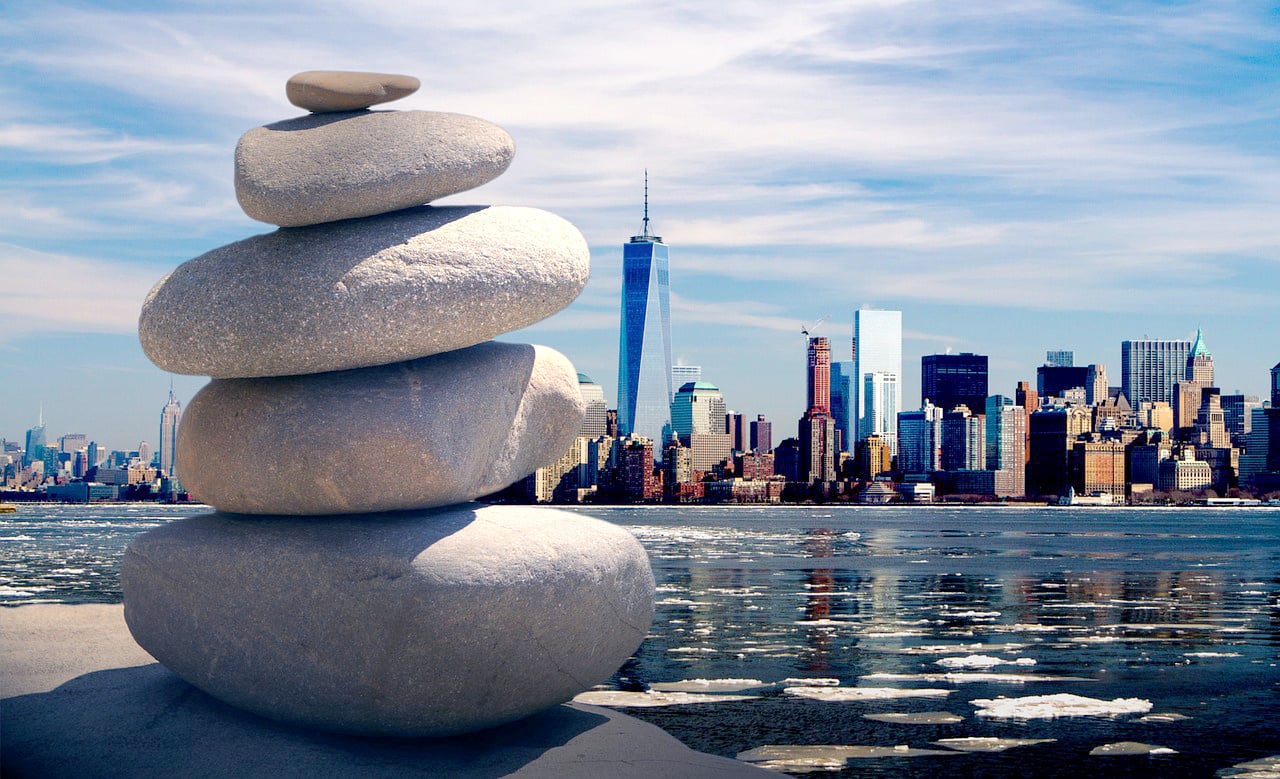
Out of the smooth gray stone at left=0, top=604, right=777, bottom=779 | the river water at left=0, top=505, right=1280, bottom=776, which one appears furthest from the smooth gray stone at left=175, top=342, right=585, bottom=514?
the river water at left=0, top=505, right=1280, bottom=776

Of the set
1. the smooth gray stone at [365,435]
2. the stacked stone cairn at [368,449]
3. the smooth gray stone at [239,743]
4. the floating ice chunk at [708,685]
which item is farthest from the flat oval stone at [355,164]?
the floating ice chunk at [708,685]

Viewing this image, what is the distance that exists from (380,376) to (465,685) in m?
2.46

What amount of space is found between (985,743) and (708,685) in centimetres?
351

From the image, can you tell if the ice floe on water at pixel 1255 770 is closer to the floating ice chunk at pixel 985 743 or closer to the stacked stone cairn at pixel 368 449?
the floating ice chunk at pixel 985 743

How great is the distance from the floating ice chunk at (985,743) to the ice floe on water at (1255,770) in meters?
1.49

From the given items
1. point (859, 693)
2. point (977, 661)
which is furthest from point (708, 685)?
point (977, 661)

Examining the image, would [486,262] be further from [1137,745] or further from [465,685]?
[1137,745]

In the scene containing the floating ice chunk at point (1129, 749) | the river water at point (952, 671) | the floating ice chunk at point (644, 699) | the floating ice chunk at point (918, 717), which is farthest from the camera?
the floating ice chunk at point (644, 699)

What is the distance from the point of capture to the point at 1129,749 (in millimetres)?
11234

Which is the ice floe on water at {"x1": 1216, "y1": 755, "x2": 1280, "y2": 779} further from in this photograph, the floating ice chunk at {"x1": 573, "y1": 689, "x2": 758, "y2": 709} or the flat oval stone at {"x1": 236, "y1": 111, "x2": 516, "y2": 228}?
the flat oval stone at {"x1": 236, "y1": 111, "x2": 516, "y2": 228}

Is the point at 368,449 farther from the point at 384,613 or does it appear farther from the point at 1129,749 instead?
the point at 1129,749

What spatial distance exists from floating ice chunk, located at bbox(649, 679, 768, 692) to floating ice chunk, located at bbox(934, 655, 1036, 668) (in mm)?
2772

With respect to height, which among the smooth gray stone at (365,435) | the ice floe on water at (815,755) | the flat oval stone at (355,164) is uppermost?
the flat oval stone at (355,164)

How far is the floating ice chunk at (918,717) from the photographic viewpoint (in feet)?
40.6
